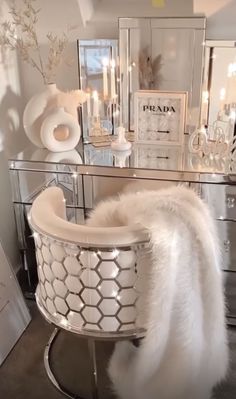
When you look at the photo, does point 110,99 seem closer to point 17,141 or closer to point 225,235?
point 17,141

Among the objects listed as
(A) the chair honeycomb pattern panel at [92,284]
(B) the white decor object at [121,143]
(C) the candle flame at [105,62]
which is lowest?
(A) the chair honeycomb pattern panel at [92,284]

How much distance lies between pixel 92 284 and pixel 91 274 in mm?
36

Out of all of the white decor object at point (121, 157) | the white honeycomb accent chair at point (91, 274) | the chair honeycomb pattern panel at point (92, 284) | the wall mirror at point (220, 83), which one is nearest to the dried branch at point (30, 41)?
the white decor object at point (121, 157)

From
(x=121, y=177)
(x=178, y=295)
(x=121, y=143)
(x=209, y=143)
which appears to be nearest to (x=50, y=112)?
(x=121, y=143)

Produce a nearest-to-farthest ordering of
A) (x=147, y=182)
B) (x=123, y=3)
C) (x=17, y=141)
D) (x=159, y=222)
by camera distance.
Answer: (x=159, y=222), (x=147, y=182), (x=123, y=3), (x=17, y=141)

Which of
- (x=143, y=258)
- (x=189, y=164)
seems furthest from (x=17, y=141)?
(x=143, y=258)

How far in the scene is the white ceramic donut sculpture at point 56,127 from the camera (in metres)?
2.05

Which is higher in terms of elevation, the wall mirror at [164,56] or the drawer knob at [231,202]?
the wall mirror at [164,56]

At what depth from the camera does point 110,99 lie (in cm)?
226

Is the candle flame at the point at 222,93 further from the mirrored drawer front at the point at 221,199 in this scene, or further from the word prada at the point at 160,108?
the mirrored drawer front at the point at 221,199

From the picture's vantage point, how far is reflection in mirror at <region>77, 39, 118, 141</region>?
218 centimetres

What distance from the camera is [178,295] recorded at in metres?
1.37

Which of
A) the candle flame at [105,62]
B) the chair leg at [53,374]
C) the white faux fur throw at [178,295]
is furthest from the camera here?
the candle flame at [105,62]

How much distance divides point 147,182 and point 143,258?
614 millimetres
